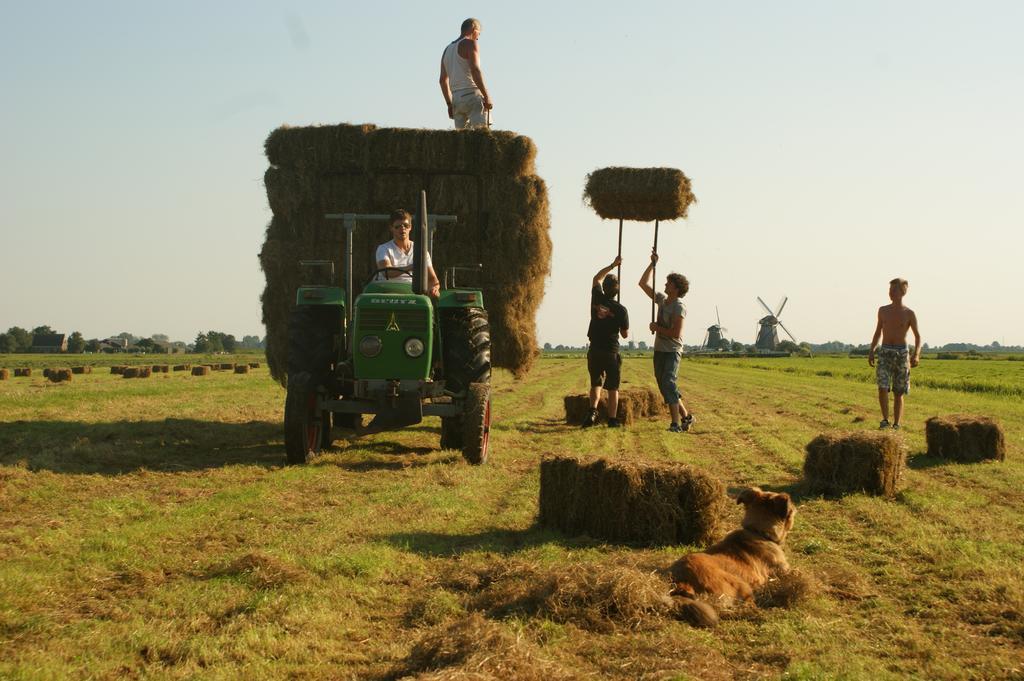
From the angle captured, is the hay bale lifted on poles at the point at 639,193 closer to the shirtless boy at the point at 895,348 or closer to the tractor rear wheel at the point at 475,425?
the shirtless boy at the point at 895,348

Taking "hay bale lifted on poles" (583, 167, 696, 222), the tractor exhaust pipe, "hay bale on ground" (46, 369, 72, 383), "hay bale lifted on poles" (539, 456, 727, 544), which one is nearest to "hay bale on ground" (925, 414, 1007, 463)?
"hay bale lifted on poles" (539, 456, 727, 544)

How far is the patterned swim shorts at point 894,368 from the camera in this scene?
38.9 ft

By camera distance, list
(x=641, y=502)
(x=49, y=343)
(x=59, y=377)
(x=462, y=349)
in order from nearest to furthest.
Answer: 1. (x=641, y=502)
2. (x=462, y=349)
3. (x=59, y=377)
4. (x=49, y=343)

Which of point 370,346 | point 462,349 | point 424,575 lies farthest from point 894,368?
point 424,575

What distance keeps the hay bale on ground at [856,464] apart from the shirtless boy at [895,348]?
14.9 feet

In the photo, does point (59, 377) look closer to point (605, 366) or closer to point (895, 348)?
point (605, 366)

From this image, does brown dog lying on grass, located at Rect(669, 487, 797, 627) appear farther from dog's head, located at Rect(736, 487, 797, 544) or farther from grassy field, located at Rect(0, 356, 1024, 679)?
grassy field, located at Rect(0, 356, 1024, 679)

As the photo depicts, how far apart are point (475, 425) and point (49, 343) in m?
112

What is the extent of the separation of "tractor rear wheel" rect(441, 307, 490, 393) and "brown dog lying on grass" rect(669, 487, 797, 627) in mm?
4713

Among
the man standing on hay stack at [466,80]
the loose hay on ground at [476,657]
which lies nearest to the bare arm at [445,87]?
the man standing on hay stack at [466,80]

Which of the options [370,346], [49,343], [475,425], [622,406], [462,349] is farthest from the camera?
[49,343]

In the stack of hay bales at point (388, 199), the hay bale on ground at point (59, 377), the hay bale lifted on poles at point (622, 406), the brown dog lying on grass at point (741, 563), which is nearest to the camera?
the brown dog lying on grass at point (741, 563)

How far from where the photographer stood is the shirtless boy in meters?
11.9

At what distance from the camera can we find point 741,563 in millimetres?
4660
